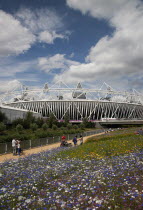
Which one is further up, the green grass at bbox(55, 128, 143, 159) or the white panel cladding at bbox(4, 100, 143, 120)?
the white panel cladding at bbox(4, 100, 143, 120)

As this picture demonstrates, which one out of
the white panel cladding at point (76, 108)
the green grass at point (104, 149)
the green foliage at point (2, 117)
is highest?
the white panel cladding at point (76, 108)

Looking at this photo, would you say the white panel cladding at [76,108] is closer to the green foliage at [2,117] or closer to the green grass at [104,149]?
the green foliage at [2,117]

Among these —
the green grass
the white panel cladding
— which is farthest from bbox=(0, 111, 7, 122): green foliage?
the white panel cladding

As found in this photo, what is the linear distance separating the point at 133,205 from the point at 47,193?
2973 millimetres

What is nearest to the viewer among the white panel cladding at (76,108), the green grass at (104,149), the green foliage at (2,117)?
the green grass at (104,149)

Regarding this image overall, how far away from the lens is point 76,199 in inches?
233

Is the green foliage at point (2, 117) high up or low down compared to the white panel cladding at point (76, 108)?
down

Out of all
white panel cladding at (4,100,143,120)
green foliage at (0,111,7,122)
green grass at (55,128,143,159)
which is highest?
white panel cladding at (4,100,143,120)

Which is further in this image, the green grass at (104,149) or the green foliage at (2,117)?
the green foliage at (2,117)

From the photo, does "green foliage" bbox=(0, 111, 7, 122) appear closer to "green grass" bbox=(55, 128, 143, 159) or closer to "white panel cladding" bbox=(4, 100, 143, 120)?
"green grass" bbox=(55, 128, 143, 159)

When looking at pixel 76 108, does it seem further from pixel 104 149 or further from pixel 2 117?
pixel 104 149

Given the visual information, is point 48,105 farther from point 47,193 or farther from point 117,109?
point 47,193

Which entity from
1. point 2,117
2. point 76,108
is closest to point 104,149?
point 2,117

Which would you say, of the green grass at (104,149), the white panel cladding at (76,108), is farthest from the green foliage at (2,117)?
the white panel cladding at (76,108)
